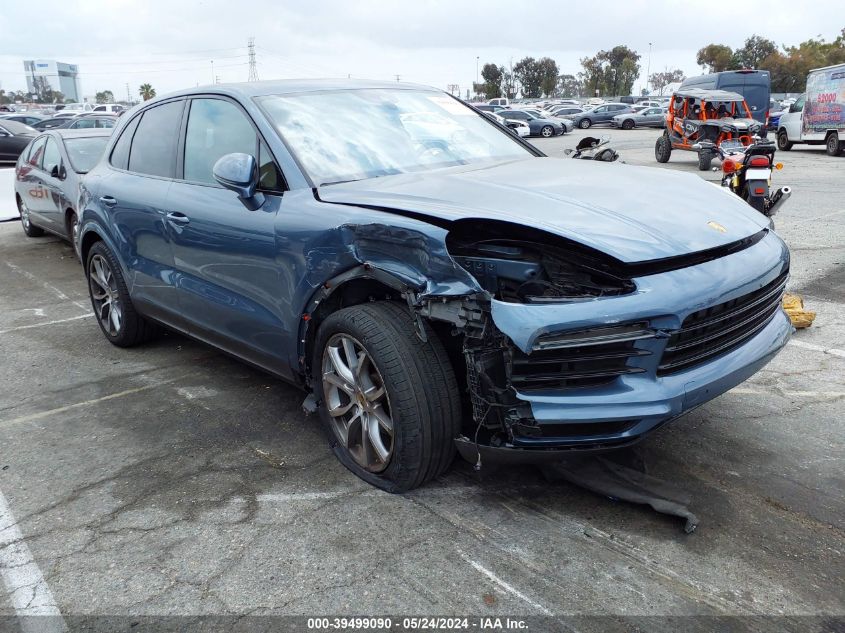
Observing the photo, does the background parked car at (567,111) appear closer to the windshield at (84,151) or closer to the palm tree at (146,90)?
the windshield at (84,151)

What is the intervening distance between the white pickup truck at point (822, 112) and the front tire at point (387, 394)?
814 inches

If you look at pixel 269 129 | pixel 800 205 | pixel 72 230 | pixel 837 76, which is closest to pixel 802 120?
pixel 837 76

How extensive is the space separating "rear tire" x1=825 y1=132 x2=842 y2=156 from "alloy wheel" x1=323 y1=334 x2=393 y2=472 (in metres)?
21.2

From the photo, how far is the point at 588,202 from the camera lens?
298cm

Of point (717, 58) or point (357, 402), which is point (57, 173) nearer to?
point (357, 402)

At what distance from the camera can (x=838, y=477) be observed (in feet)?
10.6

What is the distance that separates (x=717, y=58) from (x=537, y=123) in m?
59.4

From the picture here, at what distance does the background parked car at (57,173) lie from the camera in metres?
8.45

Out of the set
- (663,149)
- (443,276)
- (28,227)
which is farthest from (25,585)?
(663,149)

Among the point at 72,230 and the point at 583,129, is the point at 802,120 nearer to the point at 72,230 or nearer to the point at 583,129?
the point at 72,230

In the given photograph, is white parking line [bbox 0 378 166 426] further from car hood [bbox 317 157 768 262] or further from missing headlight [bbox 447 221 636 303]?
missing headlight [bbox 447 221 636 303]

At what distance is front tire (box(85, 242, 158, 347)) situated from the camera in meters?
5.09

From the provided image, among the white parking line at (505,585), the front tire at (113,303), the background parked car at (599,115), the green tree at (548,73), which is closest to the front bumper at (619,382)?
the white parking line at (505,585)

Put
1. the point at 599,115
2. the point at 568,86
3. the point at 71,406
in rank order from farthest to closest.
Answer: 1. the point at 568,86
2. the point at 599,115
3. the point at 71,406
